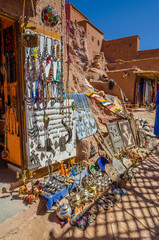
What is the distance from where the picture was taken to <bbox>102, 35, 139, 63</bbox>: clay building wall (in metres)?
21.0

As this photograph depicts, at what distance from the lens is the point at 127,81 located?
11945mm

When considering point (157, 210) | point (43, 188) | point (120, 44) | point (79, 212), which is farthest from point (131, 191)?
point (120, 44)

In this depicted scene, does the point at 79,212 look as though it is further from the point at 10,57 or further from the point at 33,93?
the point at 10,57

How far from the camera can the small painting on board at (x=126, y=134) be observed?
584 centimetres

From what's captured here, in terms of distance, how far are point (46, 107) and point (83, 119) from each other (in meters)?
1.45

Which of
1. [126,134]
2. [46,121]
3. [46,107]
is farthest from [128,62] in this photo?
[46,121]

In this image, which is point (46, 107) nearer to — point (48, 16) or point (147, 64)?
point (48, 16)

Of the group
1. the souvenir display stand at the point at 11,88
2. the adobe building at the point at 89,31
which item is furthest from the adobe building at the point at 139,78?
the souvenir display stand at the point at 11,88

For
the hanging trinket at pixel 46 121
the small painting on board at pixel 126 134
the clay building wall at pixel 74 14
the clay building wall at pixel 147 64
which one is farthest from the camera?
the clay building wall at pixel 74 14

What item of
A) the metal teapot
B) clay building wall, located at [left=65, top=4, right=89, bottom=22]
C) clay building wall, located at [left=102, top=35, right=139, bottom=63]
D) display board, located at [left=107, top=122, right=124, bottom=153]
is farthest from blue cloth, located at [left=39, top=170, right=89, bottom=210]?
clay building wall, located at [left=102, top=35, right=139, bottom=63]

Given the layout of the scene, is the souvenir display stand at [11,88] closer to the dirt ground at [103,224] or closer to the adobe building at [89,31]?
the dirt ground at [103,224]

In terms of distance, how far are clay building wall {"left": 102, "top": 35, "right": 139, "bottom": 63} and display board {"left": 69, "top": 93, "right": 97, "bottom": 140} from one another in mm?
19085

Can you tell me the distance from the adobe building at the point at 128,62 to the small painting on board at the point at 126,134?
21.0ft

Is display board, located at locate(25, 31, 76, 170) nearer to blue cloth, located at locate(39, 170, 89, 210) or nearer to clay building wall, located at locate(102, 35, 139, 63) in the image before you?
blue cloth, located at locate(39, 170, 89, 210)
